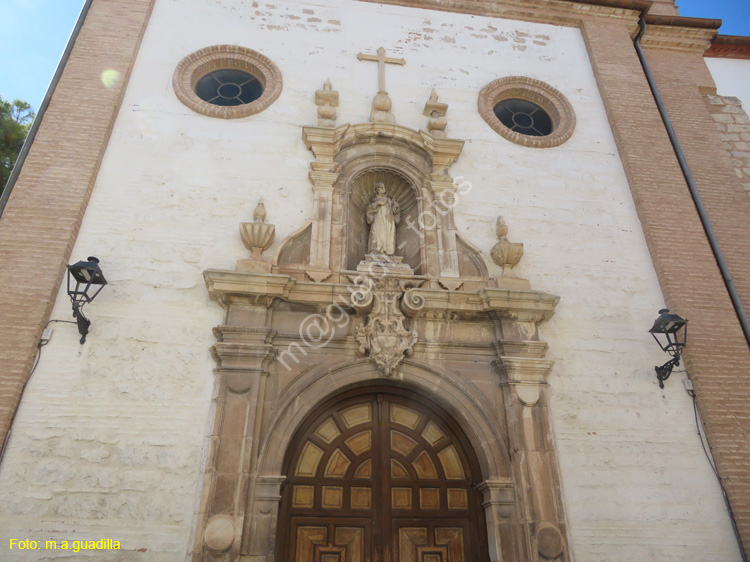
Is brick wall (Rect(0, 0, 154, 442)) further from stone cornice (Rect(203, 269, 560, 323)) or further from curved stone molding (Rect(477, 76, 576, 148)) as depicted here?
curved stone molding (Rect(477, 76, 576, 148))

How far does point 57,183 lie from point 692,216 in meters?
8.11

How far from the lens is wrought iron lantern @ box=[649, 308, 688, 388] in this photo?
6.22 meters

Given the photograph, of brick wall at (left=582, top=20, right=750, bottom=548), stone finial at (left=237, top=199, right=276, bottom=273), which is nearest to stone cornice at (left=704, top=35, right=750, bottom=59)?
brick wall at (left=582, top=20, right=750, bottom=548)

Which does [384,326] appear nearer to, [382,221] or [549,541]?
[382,221]

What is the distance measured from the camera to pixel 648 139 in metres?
8.54

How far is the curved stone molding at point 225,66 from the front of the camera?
25.3 feet

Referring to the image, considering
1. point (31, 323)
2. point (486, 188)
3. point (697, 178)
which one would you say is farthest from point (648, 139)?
point (31, 323)

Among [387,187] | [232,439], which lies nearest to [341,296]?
[232,439]

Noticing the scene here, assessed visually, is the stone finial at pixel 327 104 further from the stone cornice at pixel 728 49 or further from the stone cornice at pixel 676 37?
the stone cornice at pixel 728 49

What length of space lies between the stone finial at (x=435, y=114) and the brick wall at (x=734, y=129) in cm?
463

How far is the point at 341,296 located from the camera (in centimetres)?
636

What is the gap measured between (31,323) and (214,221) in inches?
86.9

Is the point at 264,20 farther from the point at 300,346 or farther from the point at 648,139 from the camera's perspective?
the point at 648,139

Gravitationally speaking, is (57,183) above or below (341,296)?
above
